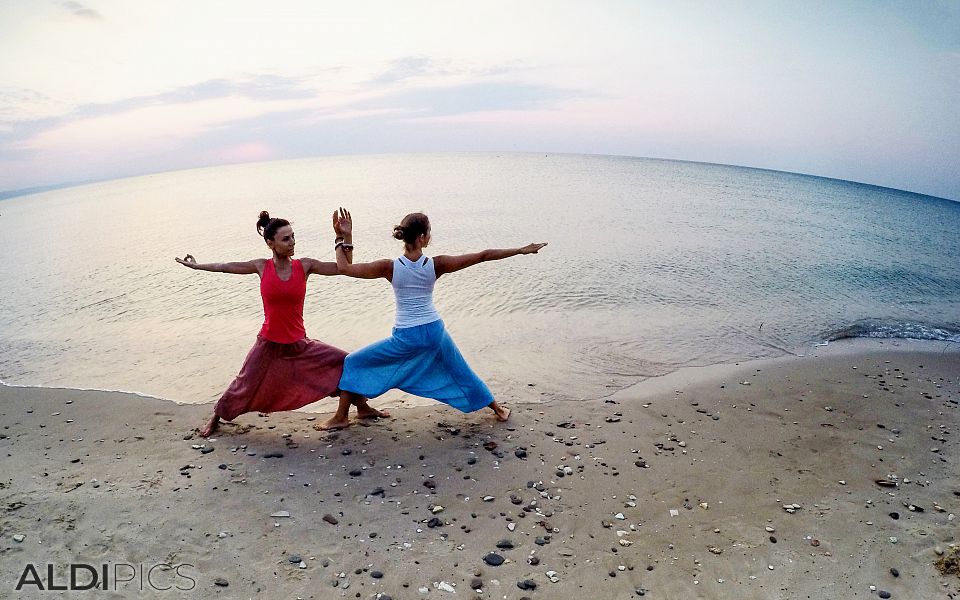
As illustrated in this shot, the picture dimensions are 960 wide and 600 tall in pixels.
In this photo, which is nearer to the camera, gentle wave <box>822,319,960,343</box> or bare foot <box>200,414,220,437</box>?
bare foot <box>200,414,220,437</box>

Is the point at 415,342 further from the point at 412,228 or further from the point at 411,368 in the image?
the point at 412,228

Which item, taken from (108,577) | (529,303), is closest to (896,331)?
(529,303)

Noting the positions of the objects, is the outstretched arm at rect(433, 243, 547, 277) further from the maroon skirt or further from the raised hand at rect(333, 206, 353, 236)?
the maroon skirt

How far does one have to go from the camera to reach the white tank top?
5.46m

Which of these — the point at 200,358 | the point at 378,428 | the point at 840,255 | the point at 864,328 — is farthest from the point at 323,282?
the point at 840,255

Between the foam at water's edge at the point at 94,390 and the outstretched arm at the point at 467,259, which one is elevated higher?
the outstretched arm at the point at 467,259

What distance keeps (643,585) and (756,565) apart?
34.6 inches

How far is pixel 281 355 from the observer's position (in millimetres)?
5836

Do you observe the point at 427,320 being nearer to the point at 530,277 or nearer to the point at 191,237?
the point at 530,277

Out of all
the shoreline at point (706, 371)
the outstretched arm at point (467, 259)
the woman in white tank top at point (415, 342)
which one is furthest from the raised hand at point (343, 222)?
the shoreline at point (706, 371)

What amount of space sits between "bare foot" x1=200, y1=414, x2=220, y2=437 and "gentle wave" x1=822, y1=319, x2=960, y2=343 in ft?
→ 32.3

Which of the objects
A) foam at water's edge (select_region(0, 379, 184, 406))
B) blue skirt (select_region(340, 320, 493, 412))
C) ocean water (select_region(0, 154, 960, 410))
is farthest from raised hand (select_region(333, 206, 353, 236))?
foam at water's edge (select_region(0, 379, 184, 406))

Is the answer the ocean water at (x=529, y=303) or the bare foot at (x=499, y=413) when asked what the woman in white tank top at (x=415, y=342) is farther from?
the ocean water at (x=529, y=303)

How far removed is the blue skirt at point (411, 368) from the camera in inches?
228
